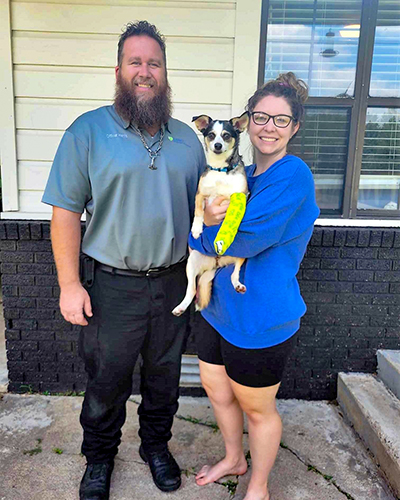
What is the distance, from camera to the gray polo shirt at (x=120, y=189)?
1964 mm

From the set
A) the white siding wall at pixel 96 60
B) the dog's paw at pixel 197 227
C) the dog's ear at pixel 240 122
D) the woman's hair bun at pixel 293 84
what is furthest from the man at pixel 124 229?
the white siding wall at pixel 96 60

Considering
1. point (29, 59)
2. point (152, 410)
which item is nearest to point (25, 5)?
point (29, 59)

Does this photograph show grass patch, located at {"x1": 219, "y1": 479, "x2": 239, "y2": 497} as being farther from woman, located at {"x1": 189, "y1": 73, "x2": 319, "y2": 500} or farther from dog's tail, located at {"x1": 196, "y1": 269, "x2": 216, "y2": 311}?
dog's tail, located at {"x1": 196, "y1": 269, "x2": 216, "y2": 311}

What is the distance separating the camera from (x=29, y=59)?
2857 mm

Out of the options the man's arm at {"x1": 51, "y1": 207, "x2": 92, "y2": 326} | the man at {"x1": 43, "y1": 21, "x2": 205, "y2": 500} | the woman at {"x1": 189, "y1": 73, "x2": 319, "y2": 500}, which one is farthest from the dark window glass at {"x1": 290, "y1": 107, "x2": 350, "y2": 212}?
the man's arm at {"x1": 51, "y1": 207, "x2": 92, "y2": 326}

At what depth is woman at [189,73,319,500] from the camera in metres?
1.77

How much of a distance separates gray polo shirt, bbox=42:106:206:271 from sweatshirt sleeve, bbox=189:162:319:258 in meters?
0.44

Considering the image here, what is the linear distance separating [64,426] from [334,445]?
5.87ft

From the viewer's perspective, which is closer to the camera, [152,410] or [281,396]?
[152,410]

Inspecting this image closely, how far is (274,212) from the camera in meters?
1.74

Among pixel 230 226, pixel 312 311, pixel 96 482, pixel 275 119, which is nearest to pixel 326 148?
pixel 312 311

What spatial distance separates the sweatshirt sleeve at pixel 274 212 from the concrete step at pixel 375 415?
58.6 inches

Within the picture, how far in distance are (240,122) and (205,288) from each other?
2.74ft

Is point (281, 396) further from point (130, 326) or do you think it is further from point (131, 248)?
point (131, 248)
